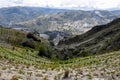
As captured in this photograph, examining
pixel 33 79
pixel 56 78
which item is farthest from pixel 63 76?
pixel 33 79

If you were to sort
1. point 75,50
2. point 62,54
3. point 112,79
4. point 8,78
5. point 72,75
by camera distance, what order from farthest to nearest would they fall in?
point 75,50, point 62,54, point 72,75, point 112,79, point 8,78

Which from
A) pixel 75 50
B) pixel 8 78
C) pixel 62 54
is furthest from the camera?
pixel 75 50

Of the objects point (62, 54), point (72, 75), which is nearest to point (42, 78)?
point (72, 75)

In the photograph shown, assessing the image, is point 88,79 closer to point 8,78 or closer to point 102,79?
point 102,79

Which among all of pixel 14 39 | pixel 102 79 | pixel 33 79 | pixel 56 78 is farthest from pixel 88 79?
pixel 14 39

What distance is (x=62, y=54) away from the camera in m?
161

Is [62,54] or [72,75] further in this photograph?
[62,54]

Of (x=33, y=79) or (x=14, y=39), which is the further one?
(x=14, y=39)

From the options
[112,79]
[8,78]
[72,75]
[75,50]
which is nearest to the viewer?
[8,78]

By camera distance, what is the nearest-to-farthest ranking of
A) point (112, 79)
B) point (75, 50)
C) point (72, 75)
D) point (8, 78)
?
point (8, 78)
point (112, 79)
point (72, 75)
point (75, 50)

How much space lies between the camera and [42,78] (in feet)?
105

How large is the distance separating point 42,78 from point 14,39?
6075 inches

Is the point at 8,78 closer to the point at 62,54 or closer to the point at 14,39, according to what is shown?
the point at 62,54

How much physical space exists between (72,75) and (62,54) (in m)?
127
